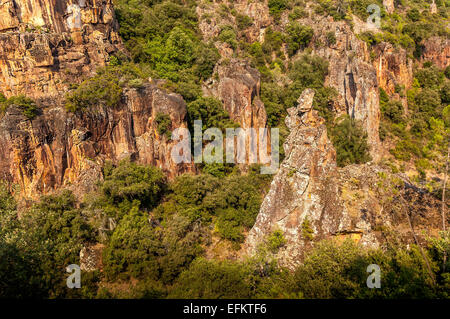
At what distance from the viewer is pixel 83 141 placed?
24594 mm

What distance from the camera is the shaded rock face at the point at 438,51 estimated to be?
48688 mm

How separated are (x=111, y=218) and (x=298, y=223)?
1446cm

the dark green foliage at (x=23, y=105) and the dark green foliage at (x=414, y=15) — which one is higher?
the dark green foliage at (x=414, y=15)

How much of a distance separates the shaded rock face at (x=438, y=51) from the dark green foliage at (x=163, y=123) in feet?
165

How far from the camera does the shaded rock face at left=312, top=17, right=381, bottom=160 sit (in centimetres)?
3941

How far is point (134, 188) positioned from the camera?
22.4 meters

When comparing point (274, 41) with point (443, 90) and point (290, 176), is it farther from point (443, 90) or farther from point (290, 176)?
point (290, 176)

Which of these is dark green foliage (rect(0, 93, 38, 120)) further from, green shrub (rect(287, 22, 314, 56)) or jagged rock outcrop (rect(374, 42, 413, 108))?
jagged rock outcrop (rect(374, 42, 413, 108))

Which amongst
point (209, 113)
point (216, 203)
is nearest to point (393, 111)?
point (209, 113)

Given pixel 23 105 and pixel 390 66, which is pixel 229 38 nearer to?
pixel 390 66

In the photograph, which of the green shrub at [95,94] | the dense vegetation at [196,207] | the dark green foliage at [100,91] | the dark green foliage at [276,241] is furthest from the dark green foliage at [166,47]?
the dark green foliage at [276,241]

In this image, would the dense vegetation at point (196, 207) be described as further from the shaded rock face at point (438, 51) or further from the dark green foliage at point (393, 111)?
the shaded rock face at point (438, 51)

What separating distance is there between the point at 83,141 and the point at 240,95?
721 inches
